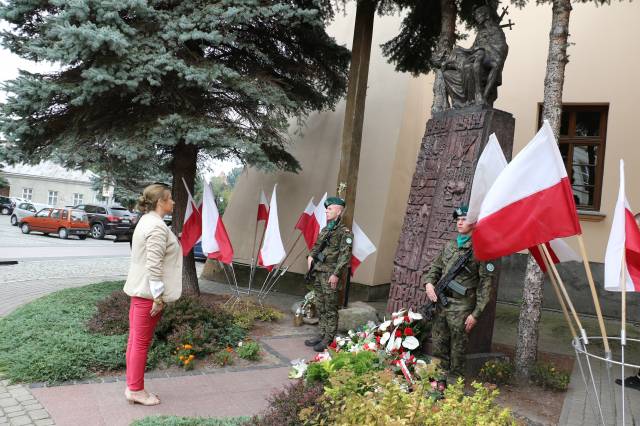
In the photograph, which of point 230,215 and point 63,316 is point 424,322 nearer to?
point 63,316

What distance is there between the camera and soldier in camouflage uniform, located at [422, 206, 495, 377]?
432 centimetres

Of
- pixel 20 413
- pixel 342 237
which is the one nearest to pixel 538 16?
pixel 342 237

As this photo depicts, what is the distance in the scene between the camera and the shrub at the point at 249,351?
5.48 meters

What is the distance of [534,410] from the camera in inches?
177

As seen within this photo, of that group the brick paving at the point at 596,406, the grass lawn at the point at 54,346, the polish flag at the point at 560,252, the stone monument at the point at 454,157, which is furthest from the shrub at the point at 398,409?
the grass lawn at the point at 54,346

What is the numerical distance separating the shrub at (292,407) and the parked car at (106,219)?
22.4m

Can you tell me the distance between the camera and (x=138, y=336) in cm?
392

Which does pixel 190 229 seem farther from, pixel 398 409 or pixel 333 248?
pixel 398 409

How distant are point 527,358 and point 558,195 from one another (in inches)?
116

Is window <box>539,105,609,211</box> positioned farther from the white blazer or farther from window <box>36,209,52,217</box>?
window <box>36,209,52,217</box>

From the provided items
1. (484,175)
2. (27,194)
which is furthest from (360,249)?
(27,194)

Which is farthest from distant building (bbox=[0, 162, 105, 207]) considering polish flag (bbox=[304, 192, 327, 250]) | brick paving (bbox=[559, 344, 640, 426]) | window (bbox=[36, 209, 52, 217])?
brick paving (bbox=[559, 344, 640, 426])

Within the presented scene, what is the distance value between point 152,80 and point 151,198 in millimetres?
2906

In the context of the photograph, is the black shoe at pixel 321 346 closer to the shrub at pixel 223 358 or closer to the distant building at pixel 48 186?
the shrub at pixel 223 358
